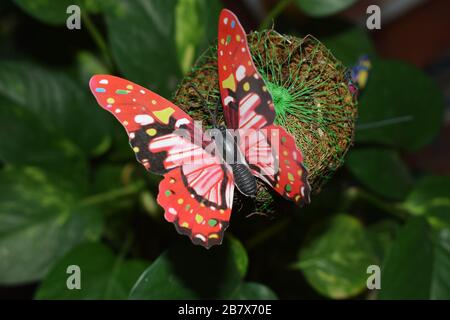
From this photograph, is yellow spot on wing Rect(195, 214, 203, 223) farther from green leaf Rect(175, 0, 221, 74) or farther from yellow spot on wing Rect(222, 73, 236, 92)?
green leaf Rect(175, 0, 221, 74)

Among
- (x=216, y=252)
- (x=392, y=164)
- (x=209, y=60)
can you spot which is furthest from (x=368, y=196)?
(x=209, y=60)

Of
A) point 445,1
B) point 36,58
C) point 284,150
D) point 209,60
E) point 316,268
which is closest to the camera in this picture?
point 284,150

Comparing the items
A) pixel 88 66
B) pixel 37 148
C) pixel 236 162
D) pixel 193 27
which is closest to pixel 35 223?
pixel 37 148

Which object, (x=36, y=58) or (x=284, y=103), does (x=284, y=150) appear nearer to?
(x=284, y=103)

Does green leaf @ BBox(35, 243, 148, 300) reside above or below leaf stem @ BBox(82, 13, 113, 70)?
below

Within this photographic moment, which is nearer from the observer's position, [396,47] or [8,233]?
[8,233]

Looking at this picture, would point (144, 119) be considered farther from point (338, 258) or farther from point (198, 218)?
point (338, 258)

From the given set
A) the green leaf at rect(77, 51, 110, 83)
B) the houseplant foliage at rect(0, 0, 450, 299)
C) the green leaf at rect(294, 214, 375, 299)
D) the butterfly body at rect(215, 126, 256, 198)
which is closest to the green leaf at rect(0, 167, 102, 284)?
the houseplant foliage at rect(0, 0, 450, 299)

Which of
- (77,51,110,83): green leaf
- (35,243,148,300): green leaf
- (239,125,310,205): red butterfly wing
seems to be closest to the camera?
(239,125,310,205): red butterfly wing
